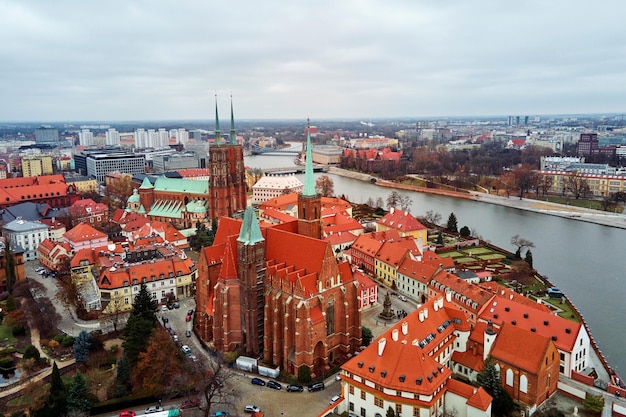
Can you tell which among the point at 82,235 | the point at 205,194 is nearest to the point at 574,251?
the point at 205,194

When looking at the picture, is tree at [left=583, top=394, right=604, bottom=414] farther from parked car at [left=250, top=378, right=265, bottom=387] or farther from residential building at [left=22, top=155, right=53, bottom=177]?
residential building at [left=22, top=155, right=53, bottom=177]

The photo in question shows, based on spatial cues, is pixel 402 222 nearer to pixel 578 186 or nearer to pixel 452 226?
pixel 452 226

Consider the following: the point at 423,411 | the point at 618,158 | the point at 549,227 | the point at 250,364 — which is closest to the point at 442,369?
the point at 423,411

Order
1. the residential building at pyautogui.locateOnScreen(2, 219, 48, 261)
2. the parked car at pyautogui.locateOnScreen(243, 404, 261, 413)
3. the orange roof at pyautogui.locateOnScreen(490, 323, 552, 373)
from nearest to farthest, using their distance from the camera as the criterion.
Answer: the orange roof at pyautogui.locateOnScreen(490, 323, 552, 373), the parked car at pyautogui.locateOnScreen(243, 404, 261, 413), the residential building at pyautogui.locateOnScreen(2, 219, 48, 261)

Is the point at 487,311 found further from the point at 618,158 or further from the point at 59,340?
the point at 618,158

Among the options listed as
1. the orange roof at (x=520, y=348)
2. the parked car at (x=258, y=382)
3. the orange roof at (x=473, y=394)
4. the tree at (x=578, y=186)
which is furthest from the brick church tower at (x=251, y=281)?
the tree at (x=578, y=186)

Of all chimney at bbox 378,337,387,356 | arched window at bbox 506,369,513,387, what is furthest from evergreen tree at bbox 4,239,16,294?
arched window at bbox 506,369,513,387

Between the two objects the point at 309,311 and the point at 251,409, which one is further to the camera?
the point at 309,311
